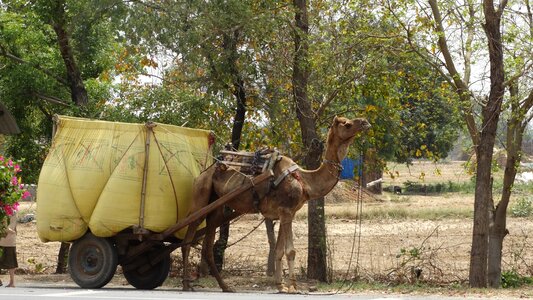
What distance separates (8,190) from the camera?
13.4 m

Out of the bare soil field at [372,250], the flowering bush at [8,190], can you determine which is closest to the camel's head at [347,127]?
the bare soil field at [372,250]

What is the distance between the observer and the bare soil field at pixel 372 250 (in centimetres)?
1762

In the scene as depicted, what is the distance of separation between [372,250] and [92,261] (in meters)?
11.0

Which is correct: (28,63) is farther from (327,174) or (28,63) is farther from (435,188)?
(435,188)

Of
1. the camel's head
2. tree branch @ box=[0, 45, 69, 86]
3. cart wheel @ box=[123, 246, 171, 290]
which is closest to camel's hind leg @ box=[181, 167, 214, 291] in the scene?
cart wheel @ box=[123, 246, 171, 290]

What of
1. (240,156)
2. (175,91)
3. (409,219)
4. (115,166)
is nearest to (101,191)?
(115,166)

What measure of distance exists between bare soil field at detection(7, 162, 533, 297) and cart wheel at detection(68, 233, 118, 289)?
2109 millimetres

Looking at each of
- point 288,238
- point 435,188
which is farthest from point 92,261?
point 435,188

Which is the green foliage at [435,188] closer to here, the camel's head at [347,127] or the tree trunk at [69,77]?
the tree trunk at [69,77]

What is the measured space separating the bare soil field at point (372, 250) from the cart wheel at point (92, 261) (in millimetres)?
2109

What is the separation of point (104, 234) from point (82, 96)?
5.99 m

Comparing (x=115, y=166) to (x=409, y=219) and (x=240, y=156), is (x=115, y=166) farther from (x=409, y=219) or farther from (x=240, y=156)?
(x=409, y=219)

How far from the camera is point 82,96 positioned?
19.9 m

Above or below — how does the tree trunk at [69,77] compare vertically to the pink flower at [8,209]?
above
